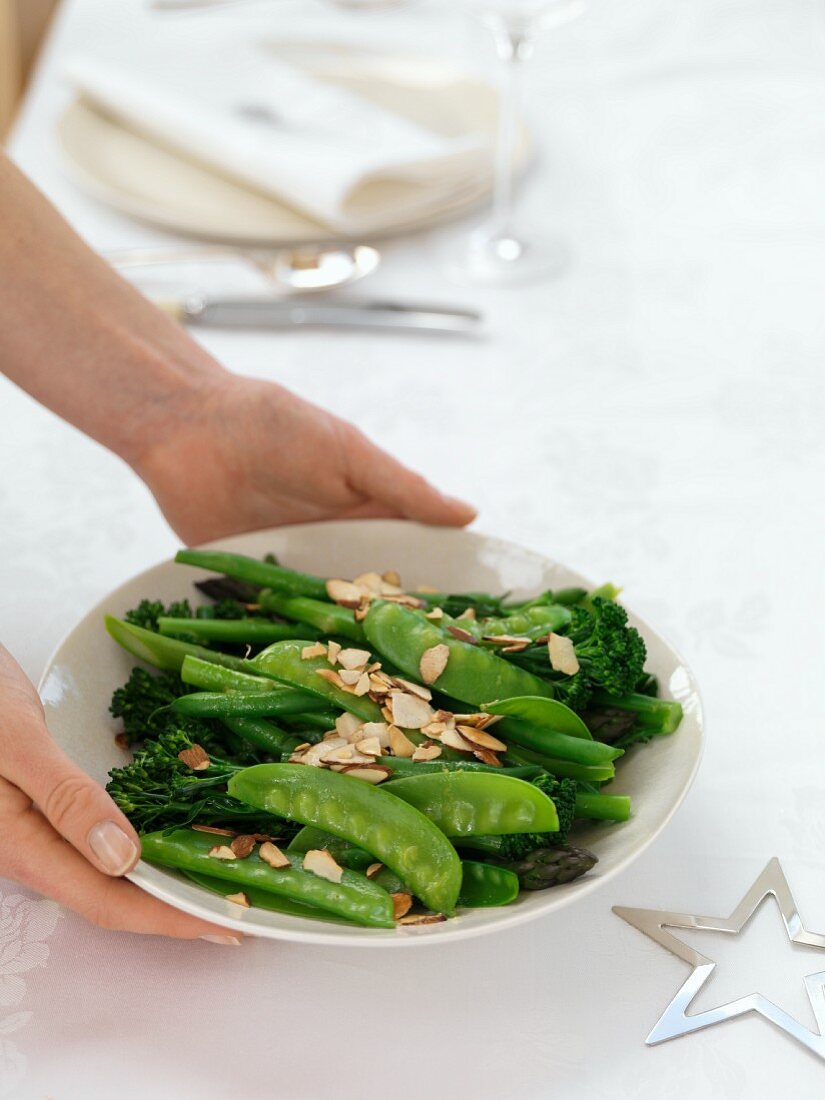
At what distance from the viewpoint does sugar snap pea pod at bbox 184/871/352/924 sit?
3.06ft

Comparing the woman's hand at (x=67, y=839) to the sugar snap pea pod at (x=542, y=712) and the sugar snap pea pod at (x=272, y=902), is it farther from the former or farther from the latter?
the sugar snap pea pod at (x=542, y=712)

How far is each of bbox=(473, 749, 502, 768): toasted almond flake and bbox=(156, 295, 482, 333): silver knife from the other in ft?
3.26

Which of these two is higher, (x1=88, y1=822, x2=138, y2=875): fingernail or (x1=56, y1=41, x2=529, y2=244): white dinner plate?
(x1=56, y1=41, x2=529, y2=244): white dinner plate

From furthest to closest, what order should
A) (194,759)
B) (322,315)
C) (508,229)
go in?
1. (508,229)
2. (322,315)
3. (194,759)

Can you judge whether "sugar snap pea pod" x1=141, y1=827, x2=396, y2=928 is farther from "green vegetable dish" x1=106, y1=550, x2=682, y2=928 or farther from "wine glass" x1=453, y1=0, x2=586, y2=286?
"wine glass" x1=453, y1=0, x2=586, y2=286

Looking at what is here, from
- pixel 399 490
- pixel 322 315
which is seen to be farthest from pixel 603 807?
pixel 322 315

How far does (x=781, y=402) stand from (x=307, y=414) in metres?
0.73

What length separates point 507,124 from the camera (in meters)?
1.99

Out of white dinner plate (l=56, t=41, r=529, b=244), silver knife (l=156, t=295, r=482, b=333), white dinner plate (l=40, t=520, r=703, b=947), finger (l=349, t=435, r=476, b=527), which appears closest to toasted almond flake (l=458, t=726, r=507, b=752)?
white dinner plate (l=40, t=520, r=703, b=947)

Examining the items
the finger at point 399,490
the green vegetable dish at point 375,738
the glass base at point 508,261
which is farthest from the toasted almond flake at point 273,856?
the glass base at point 508,261

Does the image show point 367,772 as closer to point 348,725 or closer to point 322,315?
point 348,725

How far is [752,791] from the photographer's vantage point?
1.17 m

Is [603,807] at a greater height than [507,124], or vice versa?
[507,124]

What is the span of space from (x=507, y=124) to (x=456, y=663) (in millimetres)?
1219
